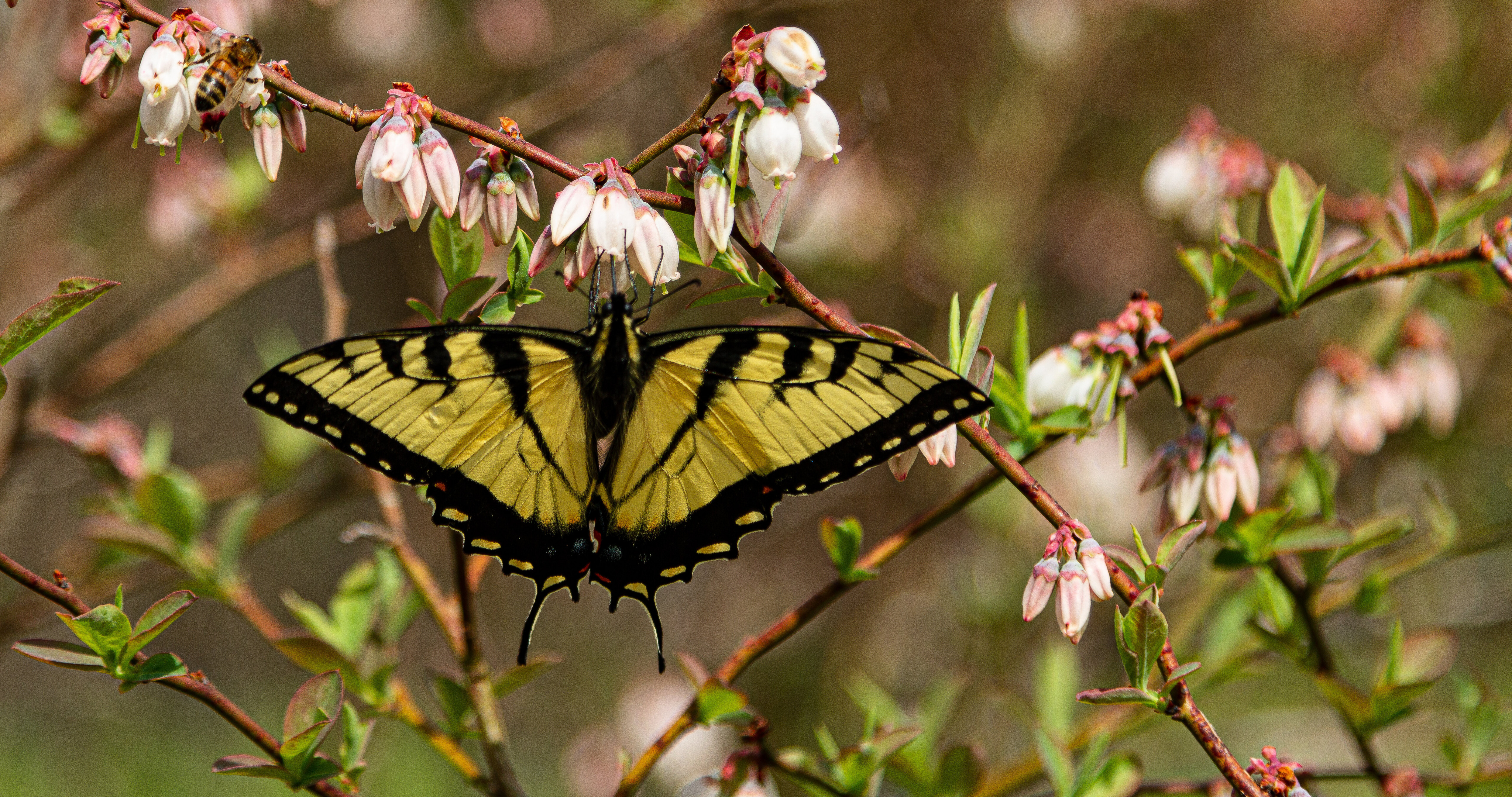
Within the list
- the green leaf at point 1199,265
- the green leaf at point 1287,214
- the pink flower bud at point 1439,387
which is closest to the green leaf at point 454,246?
the green leaf at point 1199,265

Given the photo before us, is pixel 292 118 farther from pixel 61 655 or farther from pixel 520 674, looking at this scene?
pixel 520 674

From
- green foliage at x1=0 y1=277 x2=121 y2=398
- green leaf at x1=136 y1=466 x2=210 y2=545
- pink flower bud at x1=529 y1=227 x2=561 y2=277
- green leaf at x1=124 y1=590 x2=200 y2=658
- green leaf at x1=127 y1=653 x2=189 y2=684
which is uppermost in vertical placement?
green foliage at x1=0 y1=277 x2=121 y2=398

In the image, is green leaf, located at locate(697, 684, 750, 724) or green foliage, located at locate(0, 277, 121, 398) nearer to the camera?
green foliage, located at locate(0, 277, 121, 398)

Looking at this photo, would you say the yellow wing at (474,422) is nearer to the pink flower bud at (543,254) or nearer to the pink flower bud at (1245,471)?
the pink flower bud at (543,254)

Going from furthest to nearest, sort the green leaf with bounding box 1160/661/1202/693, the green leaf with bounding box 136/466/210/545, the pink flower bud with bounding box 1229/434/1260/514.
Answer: the green leaf with bounding box 136/466/210/545
the pink flower bud with bounding box 1229/434/1260/514
the green leaf with bounding box 1160/661/1202/693

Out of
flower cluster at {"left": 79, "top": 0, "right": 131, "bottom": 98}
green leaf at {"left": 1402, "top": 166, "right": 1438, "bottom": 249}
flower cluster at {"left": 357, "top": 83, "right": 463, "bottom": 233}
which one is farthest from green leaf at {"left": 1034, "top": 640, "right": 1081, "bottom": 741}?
flower cluster at {"left": 79, "top": 0, "right": 131, "bottom": 98}

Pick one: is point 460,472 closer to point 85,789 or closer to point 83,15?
point 83,15

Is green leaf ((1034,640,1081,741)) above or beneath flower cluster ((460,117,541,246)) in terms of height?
beneath

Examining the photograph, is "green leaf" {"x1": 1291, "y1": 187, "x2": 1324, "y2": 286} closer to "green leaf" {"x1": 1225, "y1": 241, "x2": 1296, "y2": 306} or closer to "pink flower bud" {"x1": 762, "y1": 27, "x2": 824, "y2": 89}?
"green leaf" {"x1": 1225, "y1": 241, "x2": 1296, "y2": 306}

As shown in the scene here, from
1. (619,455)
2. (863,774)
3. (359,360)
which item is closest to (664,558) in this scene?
(619,455)
